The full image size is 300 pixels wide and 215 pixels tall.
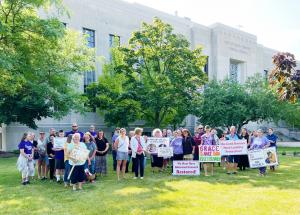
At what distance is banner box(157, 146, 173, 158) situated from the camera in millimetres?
15604

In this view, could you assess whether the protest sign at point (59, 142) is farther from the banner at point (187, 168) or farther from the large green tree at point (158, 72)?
the large green tree at point (158, 72)

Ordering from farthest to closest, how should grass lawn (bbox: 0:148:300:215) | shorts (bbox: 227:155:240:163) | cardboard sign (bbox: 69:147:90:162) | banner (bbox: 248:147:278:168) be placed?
1. shorts (bbox: 227:155:240:163)
2. banner (bbox: 248:147:278:168)
3. cardboard sign (bbox: 69:147:90:162)
4. grass lawn (bbox: 0:148:300:215)

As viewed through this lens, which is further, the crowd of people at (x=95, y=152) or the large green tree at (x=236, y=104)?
the large green tree at (x=236, y=104)

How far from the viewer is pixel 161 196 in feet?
32.9

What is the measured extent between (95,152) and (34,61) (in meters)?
6.40

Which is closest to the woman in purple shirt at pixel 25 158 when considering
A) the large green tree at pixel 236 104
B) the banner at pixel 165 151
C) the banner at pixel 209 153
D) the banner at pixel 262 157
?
the banner at pixel 165 151

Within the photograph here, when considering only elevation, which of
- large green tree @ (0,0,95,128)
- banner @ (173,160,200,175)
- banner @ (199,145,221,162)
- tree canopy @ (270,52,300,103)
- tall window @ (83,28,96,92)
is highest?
tall window @ (83,28,96,92)

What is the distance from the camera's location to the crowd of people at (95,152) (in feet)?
38.3

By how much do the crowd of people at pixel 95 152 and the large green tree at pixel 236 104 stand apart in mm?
17998

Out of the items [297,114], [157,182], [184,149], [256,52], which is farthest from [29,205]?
[256,52]

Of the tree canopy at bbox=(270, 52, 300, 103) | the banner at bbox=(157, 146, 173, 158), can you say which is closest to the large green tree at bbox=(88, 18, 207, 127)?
the banner at bbox=(157, 146, 173, 158)

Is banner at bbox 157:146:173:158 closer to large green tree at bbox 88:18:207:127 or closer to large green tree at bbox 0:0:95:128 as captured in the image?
large green tree at bbox 0:0:95:128

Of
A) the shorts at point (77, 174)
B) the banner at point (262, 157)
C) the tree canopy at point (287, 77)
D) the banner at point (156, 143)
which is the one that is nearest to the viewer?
the tree canopy at point (287, 77)

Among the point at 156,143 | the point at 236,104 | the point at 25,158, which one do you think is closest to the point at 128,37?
the point at 236,104
